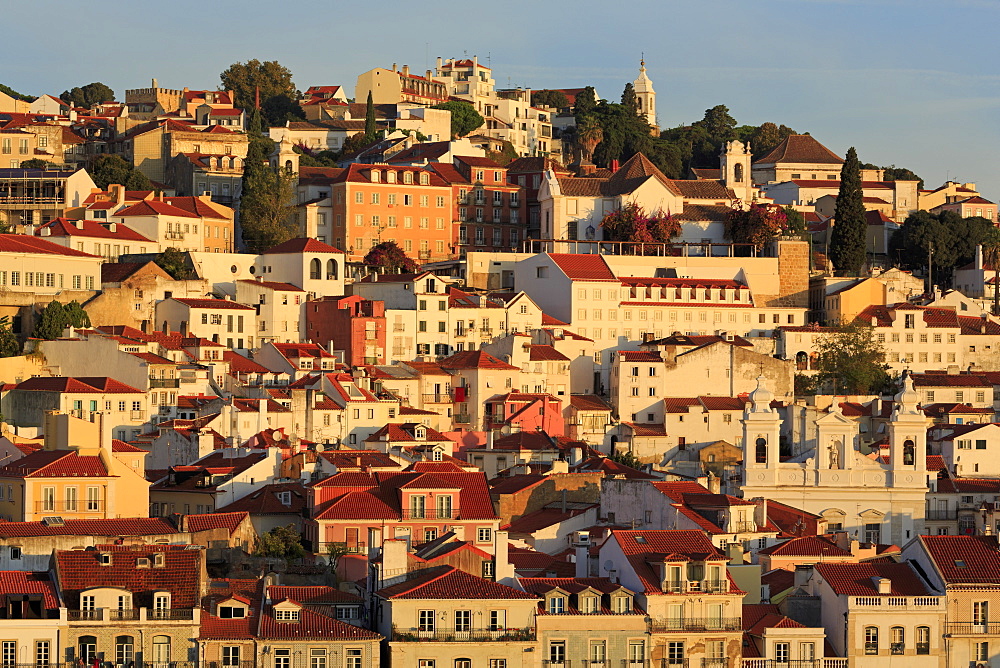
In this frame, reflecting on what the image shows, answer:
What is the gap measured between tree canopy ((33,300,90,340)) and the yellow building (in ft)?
70.1

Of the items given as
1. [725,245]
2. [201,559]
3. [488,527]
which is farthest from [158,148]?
[201,559]

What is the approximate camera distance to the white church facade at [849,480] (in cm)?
Result: 6544

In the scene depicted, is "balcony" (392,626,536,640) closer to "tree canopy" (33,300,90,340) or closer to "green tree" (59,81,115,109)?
"tree canopy" (33,300,90,340)

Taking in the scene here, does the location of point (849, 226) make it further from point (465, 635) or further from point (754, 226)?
point (465, 635)

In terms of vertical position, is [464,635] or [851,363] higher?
[851,363]

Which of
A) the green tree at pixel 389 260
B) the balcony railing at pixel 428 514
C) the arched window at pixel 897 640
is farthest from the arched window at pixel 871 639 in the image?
the green tree at pixel 389 260

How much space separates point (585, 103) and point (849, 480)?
3259 inches

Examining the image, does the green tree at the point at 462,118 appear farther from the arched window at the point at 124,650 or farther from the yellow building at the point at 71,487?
the arched window at the point at 124,650

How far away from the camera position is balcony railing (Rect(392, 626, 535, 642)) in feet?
151

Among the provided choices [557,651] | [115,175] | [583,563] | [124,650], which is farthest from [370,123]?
[124,650]

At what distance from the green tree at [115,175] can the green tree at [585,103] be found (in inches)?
1647

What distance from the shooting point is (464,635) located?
46.2m

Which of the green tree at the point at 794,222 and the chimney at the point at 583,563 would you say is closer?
the chimney at the point at 583,563

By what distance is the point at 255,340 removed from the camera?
88.9 meters
